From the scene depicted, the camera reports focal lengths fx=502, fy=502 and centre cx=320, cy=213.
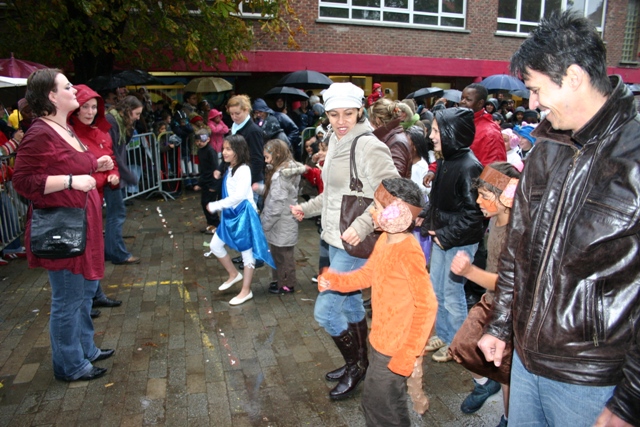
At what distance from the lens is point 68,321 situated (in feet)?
11.9

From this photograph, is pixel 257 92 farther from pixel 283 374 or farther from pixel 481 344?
pixel 481 344

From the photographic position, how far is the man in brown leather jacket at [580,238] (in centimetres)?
159

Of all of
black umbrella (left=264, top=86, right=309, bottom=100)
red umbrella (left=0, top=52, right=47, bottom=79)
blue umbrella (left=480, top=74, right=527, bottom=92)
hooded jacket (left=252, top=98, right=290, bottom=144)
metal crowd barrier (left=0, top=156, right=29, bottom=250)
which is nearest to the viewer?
metal crowd barrier (left=0, top=156, right=29, bottom=250)

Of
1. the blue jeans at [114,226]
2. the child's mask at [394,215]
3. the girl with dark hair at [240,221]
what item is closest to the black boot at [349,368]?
the child's mask at [394,215]

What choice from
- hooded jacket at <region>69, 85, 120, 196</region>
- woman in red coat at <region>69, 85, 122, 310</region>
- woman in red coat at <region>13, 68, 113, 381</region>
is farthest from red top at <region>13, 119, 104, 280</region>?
hooded jacket at <region>69, 85, 120, 196</region>

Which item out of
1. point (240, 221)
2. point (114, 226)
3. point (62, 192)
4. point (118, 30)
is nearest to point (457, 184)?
point (240, 221)

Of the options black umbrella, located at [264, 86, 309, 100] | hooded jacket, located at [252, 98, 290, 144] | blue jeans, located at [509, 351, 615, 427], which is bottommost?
blue jeans, located at [509, 351, 615, 427]

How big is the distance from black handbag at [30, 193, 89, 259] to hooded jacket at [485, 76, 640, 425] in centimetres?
293

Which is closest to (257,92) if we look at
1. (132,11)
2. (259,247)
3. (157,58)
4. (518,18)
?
(157,58)

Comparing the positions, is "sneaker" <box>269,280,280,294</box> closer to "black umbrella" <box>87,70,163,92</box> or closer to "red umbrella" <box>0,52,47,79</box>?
"black umbrella" <box>87,70,163,92</box>

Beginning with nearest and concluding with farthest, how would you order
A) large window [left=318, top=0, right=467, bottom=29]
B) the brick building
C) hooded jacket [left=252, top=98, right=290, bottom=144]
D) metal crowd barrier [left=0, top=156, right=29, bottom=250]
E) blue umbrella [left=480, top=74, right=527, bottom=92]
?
metal crowd barrier [left=0, top=156, right=29, bottom=250] → hooded jacket [left=252, top=98, right=290, bottom=144] → blue umbrella [left=480, top=74, right=527, bottom=92] → the brick building → large window [left=318, top=0, right=467, bottom=29]

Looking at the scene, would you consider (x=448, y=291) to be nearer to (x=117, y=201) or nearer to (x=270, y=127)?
(x=117, y=201)

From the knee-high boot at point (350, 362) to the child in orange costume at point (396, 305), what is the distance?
0.77m

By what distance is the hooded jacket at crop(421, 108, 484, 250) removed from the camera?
365 centimetres
